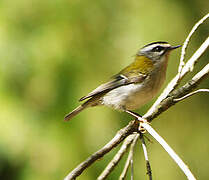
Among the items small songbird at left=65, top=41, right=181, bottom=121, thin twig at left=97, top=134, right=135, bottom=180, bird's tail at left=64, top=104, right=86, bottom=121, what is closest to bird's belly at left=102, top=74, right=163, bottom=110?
small songbird at left=65, top=41, right=181, bottom=121

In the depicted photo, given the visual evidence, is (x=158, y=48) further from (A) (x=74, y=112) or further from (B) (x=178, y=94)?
(B) (x=178, y=94)

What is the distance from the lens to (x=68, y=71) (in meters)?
3.08

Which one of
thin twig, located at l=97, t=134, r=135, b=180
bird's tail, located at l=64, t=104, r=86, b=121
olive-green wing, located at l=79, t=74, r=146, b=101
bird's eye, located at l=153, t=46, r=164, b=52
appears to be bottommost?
thin twig, located at l=97, t=134, r=135, b=180

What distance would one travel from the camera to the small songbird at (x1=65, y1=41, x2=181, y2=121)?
3.08 metres

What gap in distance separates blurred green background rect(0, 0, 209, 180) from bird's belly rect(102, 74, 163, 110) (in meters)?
0.13

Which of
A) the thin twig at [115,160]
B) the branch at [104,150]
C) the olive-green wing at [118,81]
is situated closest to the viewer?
the branch at [104,150]

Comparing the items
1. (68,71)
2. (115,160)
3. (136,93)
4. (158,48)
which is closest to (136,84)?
(136,93)

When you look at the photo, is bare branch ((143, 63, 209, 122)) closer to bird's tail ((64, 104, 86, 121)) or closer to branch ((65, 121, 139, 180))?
branch ((65, 121, 139, 180))

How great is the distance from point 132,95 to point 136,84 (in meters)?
0.13

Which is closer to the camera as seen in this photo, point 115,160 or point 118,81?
point 115,160

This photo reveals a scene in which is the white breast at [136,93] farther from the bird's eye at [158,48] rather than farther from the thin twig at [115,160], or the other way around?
the thin twig at [115,160]

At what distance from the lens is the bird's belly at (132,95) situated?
9.99 feet

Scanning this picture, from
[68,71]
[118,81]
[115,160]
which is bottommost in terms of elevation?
[115,160]

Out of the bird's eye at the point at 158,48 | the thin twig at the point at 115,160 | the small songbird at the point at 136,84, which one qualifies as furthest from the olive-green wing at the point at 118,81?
the thin twig at the point at 115,160
